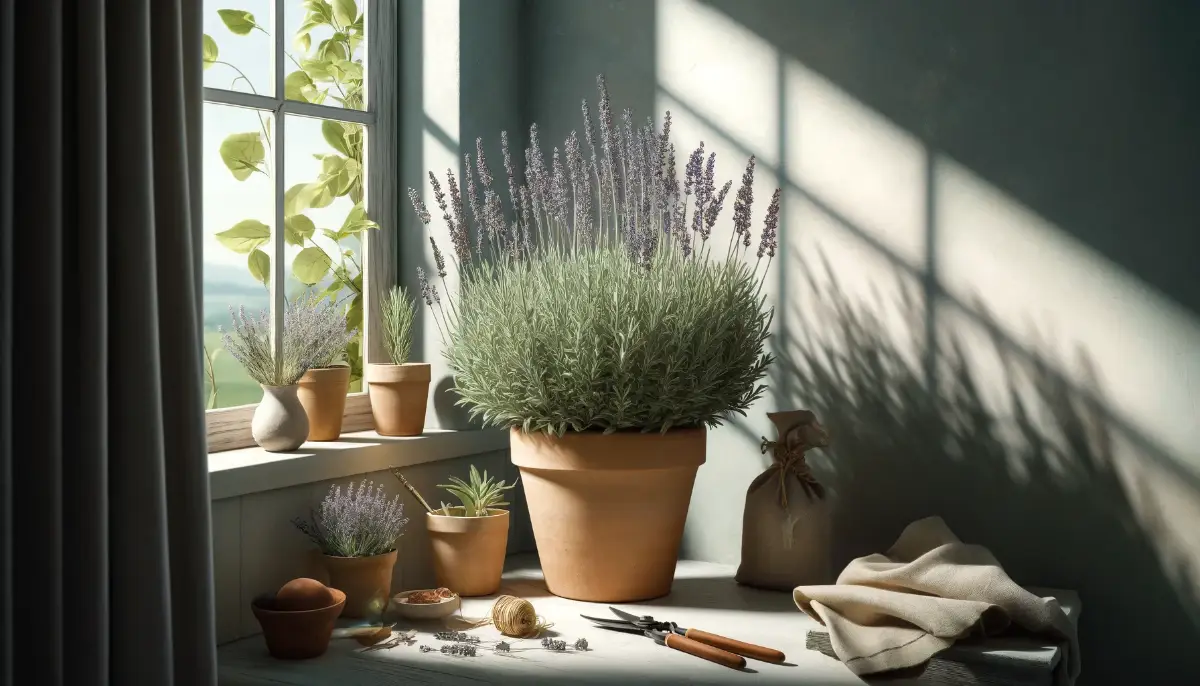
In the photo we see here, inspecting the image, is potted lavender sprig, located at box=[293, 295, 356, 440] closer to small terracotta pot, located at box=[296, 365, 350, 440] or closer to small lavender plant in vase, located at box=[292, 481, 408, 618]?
small terracotta pot, located at box=[296, 365, 350, 440]

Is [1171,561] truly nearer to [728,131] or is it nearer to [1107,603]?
[1107,603]

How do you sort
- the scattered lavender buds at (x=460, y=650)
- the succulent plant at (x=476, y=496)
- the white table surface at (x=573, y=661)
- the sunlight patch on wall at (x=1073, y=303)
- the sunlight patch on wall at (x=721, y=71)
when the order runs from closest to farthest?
the white table surface at (x=573, y=661)
the scattered lavender buds at (x=460, y=650)
the sunlight patch on wall at (x=1073, y=303)
the succulent plant at (x=476, y=496)
the sunlight patch on wall at (x=721, y=71)

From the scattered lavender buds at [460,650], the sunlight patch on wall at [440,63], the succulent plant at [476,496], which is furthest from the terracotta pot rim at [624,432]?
the sunlight patch on wall at [440,63]

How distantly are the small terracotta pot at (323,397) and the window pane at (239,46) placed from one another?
1.94ft

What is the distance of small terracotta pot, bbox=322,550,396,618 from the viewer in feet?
6.00

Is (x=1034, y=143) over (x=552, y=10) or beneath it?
beneath

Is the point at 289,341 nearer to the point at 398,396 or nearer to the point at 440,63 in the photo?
the point at 398,396

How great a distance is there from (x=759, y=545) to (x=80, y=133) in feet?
4.62

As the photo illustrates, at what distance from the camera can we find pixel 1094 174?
1.96 m

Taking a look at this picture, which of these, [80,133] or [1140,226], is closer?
[80,133]

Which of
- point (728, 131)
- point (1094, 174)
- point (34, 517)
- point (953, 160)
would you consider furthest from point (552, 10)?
point (34, 517)

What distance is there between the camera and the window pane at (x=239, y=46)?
203 centimetres

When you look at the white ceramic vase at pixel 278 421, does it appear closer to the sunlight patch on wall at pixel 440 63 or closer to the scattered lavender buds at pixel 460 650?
the scattered lavender buds at pixel 460 650

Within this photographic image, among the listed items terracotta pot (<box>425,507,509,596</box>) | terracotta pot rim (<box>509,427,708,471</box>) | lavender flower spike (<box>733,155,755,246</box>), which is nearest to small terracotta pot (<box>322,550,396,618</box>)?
terracotta pot (<box>425,507,509,596</box>)
